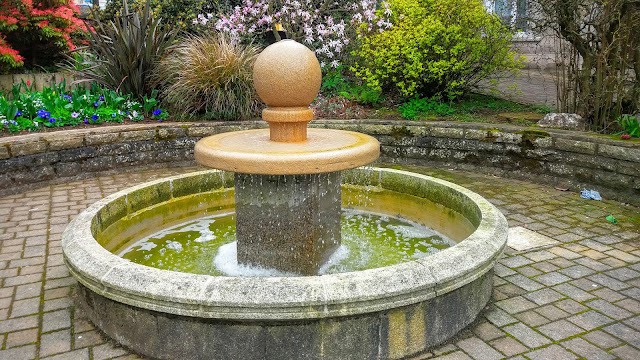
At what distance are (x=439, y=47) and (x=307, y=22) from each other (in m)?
2.77

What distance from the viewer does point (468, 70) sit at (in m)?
7.21

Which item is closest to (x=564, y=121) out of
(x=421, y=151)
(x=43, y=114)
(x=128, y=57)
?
(x=421, y=151)

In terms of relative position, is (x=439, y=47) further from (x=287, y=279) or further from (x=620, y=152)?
(x=287, y=279)

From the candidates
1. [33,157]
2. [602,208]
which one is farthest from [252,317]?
[33,157]

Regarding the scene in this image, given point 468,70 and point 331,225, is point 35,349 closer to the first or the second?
point 331,225

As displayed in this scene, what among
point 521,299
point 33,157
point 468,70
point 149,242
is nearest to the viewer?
point 521,299

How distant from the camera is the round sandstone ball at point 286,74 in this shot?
3031mm

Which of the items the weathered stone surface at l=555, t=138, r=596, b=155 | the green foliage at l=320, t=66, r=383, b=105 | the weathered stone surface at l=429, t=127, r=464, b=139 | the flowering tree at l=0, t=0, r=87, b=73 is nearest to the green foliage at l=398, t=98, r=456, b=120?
the green foliage at l=320, t=66, r=383, b=105

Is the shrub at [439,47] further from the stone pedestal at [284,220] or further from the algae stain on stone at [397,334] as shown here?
the algae stain on stone at [397,334]

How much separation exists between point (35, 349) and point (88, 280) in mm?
452

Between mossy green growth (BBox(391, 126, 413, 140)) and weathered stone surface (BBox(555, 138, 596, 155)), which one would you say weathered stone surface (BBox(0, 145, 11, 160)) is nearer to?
mossy green growth (BBox(391, 126, 413, 140))

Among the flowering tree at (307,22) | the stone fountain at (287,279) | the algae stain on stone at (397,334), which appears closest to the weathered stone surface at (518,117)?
the flowering tree at (307,22)

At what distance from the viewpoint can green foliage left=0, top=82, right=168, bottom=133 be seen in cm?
615

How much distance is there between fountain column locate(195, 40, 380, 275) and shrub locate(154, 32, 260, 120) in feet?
11.0
